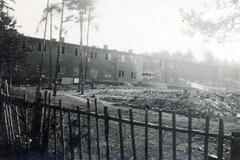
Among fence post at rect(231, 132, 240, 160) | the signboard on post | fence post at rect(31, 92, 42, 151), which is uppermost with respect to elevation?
the signboard on post

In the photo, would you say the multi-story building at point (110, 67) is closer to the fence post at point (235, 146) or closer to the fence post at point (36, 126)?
the fence post at point (36, 126)

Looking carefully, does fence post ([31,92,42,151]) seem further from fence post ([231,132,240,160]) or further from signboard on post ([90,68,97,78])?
signboard on post ([90,68,97,78])

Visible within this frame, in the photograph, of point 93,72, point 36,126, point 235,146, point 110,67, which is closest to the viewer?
point 235,146

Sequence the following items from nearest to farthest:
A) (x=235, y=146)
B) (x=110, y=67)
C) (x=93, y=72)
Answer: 1. (x=235, y=146)
2. (x=93, y=72)
3. (x=110, y=67)

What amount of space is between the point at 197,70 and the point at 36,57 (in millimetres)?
50048

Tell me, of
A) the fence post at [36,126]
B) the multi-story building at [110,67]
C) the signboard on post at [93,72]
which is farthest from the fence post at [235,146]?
the signboard on post at [93,72]

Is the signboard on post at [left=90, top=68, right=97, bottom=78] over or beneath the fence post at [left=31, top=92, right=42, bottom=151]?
over

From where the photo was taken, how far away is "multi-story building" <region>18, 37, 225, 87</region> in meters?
42.4

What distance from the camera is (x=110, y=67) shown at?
52531 mm

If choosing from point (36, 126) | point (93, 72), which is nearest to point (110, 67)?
point (93, 72)

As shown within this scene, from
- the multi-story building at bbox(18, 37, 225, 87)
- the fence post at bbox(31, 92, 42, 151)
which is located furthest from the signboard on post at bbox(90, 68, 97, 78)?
the fence post at bbox(31, 92, 42, 151)

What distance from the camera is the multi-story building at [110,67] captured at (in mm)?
42369

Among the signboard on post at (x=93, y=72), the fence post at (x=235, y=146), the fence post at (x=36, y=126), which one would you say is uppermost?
the signboard on post at (x=93, y=72)

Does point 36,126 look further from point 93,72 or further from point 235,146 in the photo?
point 93,72
